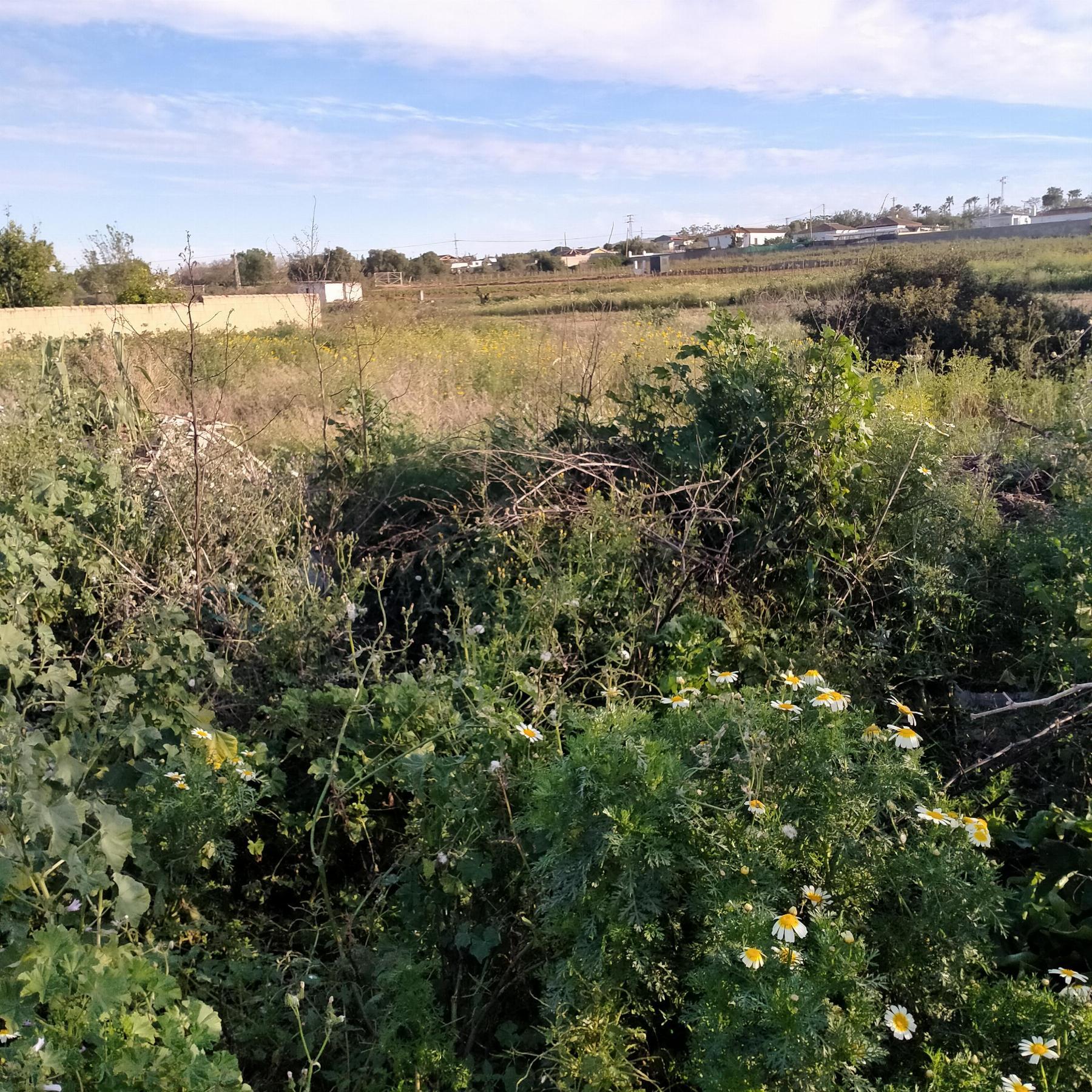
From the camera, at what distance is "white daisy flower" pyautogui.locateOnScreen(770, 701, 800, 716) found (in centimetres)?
208

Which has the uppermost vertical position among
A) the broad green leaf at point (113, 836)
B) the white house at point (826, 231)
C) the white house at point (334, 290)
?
the white house at point (826, 231)

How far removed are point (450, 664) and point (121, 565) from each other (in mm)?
1542

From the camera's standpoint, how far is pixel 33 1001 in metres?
1.76

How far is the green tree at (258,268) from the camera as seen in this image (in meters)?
8.65

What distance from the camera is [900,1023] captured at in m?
1.73

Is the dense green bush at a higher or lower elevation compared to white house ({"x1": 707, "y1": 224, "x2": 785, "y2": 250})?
lower

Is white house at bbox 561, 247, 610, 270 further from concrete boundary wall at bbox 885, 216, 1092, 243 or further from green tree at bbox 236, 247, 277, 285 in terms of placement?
concrete boundary wall at bbox 885, 216, 1092, 243

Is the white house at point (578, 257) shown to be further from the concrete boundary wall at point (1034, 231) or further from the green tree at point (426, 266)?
the concrete boundary wall at point (1034, 231)

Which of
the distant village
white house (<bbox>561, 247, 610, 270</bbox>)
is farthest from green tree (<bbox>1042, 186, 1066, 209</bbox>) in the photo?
white house (<bbox>561, 247, 610, 270</bbox>)

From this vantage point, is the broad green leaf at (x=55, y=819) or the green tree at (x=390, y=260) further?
the green tree at (x=390, y=260)

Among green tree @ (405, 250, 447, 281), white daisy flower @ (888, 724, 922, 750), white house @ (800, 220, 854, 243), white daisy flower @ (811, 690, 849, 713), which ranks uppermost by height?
white house @ (800, 220, 854, 243)

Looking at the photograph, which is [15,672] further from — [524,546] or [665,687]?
[665,687]

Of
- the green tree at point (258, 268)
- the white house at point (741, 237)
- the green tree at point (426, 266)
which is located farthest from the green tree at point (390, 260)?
the white house at point (741, 237)

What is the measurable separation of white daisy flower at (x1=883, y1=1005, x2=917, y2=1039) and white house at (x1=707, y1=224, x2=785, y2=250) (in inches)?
2219
